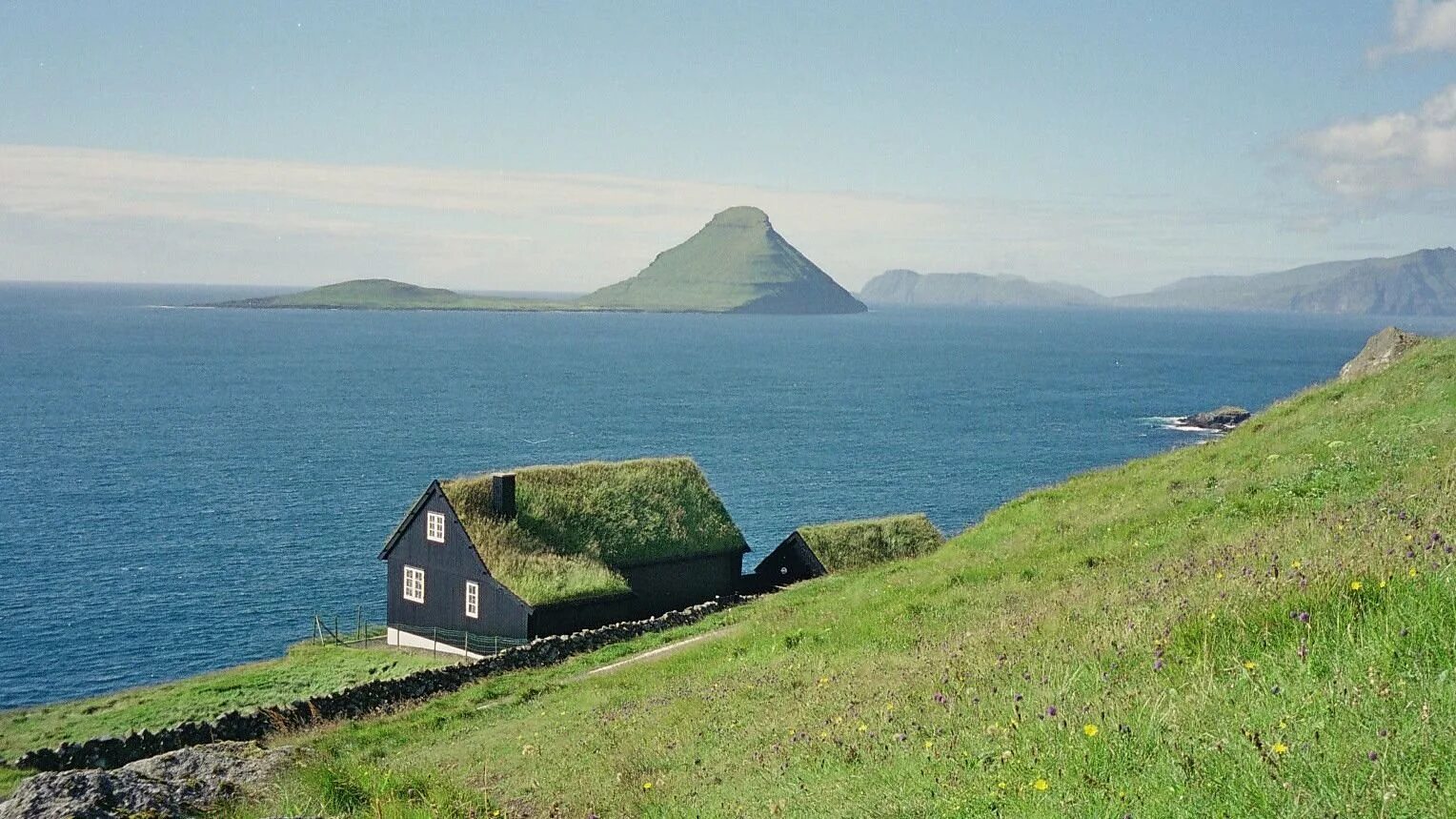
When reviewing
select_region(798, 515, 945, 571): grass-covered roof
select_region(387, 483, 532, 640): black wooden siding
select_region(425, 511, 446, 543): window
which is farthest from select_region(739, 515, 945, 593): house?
select_region(425, 511, 446, 543): window

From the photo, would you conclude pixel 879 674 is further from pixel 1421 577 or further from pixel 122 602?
pixel 122 602

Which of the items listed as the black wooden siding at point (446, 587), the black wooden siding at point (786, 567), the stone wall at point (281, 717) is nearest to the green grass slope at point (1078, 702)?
the stone wall at point (281, 717)

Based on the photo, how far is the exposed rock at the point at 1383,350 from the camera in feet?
145

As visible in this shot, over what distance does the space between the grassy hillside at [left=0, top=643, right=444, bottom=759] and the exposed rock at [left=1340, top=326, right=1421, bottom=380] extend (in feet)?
130

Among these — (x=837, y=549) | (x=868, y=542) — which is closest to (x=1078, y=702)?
(x=837, y=549)

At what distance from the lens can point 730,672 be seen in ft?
70.7

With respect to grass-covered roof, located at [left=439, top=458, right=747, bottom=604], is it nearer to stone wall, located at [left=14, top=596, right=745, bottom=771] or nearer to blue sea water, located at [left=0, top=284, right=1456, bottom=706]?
stone wall, located at [left=14, top=596, right=745, bottom=771]

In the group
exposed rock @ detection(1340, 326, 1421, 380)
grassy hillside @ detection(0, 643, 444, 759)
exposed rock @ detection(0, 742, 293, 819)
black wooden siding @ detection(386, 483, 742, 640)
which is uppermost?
exposed rock @ detection(1340, 326, 1421, 380)

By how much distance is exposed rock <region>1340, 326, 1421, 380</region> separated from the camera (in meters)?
44.1

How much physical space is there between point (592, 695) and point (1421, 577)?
1830 cm

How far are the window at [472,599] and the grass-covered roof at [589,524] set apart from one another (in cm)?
156

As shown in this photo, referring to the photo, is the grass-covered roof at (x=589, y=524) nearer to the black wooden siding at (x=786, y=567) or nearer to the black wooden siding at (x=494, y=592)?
the black wooden siding at (x=494, y=592)

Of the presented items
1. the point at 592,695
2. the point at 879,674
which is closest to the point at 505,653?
the point at 592,695

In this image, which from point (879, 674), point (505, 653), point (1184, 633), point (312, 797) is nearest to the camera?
point (1184, 633)
